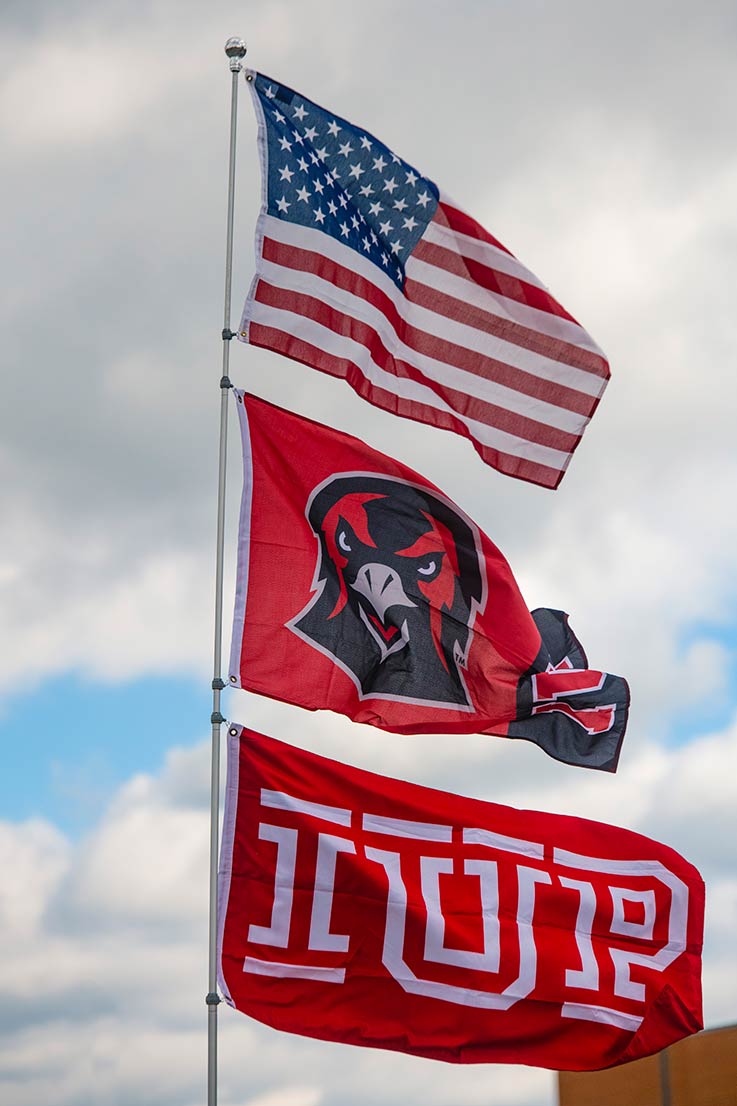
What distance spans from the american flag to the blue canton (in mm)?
13

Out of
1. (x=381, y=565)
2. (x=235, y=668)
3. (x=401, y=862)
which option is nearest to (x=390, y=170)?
(x=381, y=565)

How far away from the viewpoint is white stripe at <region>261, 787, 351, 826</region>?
1201 centimetres

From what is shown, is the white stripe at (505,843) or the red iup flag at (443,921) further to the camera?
the white stripe at (505,843)

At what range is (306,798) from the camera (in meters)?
12.2

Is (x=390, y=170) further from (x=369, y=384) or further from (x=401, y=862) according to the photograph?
(x=401, y=862)

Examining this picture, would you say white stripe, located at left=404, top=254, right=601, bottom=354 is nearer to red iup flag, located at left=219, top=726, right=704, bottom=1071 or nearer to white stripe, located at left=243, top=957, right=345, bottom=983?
red iup flag, located at left=219, top=726, right=704, bottom=1071

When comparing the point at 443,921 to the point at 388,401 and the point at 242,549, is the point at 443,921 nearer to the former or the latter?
the point at 242,549

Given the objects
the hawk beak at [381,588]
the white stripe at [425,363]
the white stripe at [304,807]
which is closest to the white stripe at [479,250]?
the white stripe at [425,363]

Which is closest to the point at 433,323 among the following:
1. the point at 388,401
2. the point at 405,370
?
the point at 405,370

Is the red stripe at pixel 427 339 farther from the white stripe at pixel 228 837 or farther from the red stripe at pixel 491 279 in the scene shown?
the white stripe at pixel 228 837

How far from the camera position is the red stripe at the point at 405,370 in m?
13.3

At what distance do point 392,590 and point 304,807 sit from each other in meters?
2.28

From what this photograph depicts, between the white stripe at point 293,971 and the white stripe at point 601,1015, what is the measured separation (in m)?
2.51

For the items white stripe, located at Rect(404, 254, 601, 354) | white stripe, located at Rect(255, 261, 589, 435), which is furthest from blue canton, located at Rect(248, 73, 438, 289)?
white stripe, located at Rect(255, 261, 589, 435)
